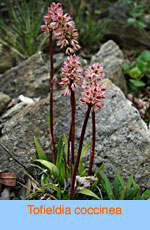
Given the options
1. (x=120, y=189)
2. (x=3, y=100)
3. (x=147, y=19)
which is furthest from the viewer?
(x=147, y=19)

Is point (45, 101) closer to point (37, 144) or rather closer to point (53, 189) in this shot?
point (37, 144)

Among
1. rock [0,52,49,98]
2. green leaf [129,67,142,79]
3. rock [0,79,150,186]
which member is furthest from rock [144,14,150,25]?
rock [0,79,150,186]

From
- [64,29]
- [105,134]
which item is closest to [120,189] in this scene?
[105,134]

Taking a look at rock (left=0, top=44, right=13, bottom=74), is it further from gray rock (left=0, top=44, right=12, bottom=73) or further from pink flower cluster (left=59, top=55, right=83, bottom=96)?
pink flower cluster (left=59, top=55, right=83, bottom=96)

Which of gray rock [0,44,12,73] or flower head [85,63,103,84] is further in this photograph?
gray rock [0,44,12,73]

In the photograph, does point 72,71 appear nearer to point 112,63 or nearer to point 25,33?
point 112,63

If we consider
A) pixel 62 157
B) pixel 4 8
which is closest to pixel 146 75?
pixel 62 157
